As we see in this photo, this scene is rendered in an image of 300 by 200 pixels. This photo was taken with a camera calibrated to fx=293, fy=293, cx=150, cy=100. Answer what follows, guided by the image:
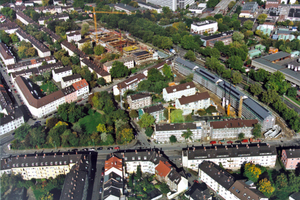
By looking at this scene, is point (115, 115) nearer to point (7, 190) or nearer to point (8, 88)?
point (7, 190)

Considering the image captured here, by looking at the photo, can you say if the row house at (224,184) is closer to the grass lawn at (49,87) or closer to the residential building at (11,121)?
the residential building at (11,121)

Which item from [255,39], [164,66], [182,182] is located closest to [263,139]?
[182,182]

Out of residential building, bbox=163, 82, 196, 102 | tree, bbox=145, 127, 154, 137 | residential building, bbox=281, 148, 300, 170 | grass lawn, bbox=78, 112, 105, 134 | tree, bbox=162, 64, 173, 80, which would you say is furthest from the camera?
tree, bbox=162, 64, 173, 80

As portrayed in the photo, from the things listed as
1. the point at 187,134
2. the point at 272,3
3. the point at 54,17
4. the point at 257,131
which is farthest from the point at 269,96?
the point at 54,17

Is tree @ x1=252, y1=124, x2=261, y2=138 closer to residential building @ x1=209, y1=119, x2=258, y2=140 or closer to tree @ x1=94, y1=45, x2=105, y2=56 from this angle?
residential building @ x1=209, y1=119, x2=258, y2=140

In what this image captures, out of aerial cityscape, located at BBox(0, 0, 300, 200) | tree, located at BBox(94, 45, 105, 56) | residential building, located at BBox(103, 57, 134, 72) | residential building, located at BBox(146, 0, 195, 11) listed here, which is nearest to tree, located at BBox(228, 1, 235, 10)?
residential building, located at BBox(146, 0, 195, 11)

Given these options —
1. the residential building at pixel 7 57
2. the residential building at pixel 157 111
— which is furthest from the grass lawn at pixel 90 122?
the residential building at pixel 7 57
